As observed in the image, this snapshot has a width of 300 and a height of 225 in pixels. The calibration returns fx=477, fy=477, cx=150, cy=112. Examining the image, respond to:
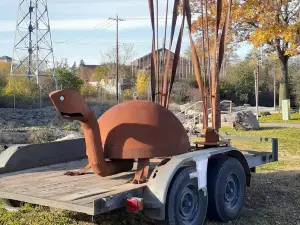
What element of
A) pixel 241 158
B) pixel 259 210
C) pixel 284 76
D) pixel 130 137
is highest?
pixel 284 76

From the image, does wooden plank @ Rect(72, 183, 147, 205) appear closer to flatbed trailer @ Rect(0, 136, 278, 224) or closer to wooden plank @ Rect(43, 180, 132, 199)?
flatbed trailer @ Rect(0, 136, 278, 224)

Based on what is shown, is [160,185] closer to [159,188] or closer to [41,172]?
[159,188]

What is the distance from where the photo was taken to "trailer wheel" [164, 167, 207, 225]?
4.83 metres

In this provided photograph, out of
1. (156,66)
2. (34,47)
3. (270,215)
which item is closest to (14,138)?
(156,66)

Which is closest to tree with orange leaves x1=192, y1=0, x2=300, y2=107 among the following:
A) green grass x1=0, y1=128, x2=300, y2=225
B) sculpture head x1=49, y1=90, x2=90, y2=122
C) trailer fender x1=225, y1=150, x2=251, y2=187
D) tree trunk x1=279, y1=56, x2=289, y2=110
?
tree trunk x1=279, y1=56, x2=289, y2=110

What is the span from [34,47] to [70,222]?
31.4m

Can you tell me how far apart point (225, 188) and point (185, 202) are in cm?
89

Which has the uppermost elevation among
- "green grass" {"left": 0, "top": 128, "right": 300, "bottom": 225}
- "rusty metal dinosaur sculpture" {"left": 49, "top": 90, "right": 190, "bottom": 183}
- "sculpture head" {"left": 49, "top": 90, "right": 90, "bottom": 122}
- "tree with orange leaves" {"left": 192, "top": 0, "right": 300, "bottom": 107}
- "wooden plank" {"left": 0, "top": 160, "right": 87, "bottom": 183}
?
"tree with orange leaves" {"left": 192, "top": 0, "right": 300, "bottom": 107}

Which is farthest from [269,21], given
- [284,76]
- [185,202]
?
[185,202]

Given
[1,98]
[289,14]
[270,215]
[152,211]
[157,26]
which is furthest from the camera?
[1,98]

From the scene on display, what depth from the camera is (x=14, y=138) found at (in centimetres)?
1574

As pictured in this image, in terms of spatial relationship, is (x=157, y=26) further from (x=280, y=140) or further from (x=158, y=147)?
(x=280, y=140)

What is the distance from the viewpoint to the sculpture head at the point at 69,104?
460 cm

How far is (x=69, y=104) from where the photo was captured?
15.5ft
